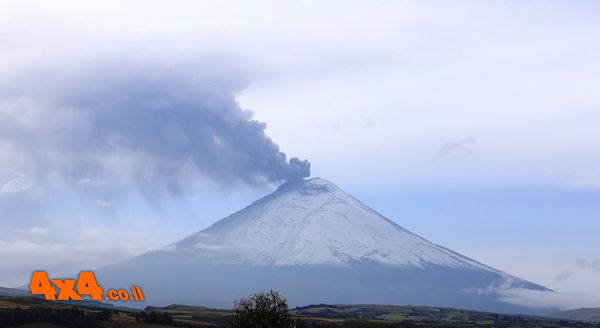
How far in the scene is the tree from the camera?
83.7 m

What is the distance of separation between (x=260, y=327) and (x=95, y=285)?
1552 inches

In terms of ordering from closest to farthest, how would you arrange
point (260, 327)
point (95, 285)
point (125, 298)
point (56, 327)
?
point (260, 327) < point (95, 285) < point (125, 298) < point (56, 327)

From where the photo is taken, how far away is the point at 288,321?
283 feet

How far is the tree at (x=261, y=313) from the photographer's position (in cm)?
8369

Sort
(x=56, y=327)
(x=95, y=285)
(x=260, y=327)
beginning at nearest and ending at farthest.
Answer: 1. (x=260, y=327)
2. (x=95, y=285)
3. (x=56, y=327)

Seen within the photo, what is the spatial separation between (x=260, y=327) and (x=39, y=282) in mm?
46633

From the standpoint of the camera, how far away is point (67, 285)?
11600cm

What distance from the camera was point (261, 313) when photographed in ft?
279

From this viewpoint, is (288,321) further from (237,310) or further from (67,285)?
(67,285)

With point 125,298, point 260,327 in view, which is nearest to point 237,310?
point 260,327

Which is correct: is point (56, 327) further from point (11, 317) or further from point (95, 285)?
point (95, 285)

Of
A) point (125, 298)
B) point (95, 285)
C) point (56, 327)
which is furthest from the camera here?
point (56, 327)

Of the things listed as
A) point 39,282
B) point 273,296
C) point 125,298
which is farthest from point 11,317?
point 273,296

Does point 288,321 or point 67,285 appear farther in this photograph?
point 67,285
